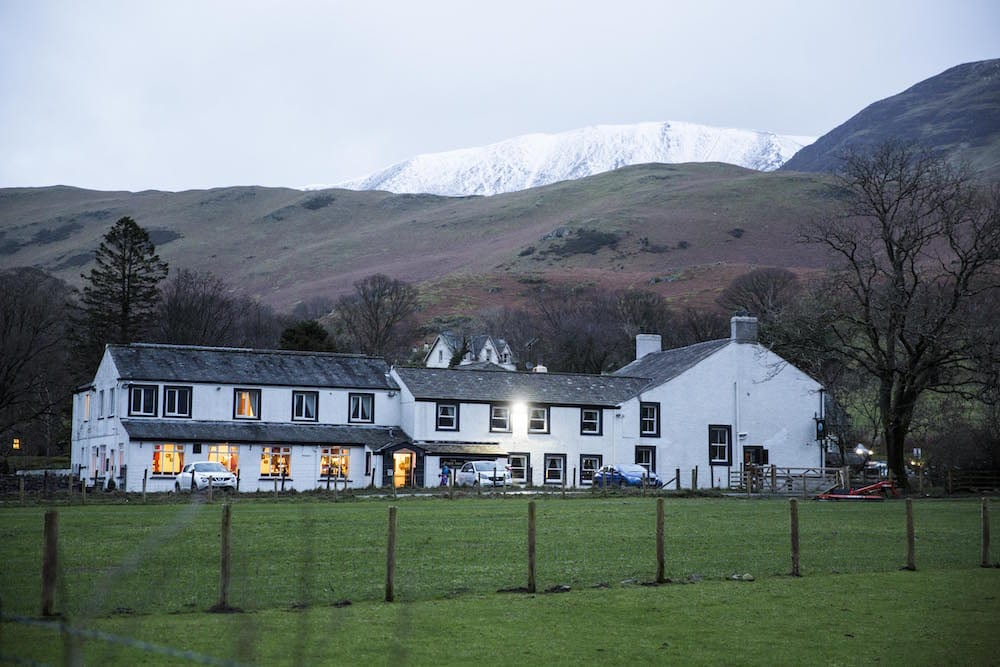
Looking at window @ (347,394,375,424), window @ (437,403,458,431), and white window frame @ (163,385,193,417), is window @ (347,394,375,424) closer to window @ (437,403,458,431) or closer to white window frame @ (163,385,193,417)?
window @ (437,403,458,431)

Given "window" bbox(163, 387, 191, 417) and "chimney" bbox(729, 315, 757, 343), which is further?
"chimney" bbox(729, 315, 757, 343)

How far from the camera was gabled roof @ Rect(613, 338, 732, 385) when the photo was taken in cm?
7250

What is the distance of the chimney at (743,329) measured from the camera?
72.4 meters

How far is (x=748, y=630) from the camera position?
1565 centimetres

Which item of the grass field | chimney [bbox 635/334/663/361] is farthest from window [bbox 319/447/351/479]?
the grass field

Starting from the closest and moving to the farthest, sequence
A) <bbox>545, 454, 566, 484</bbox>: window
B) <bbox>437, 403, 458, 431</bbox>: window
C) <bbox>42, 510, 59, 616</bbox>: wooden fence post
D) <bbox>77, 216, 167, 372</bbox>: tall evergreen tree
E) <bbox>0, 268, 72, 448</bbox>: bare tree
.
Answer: <bbox>42, 510, 59, 616</bbox>: wooden fence post → <bbox>437, 403, 458, 431</bbox>: window → <bbox>545, 454, 566, 484</bbox>: window → <bbox>0, 268, 72, 448</bbox>: bare tree → <bbox>77, 216, 167, 372</bbox>: tall evergreen tree

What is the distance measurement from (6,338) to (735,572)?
72050 mm

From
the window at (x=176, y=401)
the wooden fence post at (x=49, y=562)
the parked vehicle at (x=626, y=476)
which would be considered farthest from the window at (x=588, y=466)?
the wooden fence post at (x=49, y=562)

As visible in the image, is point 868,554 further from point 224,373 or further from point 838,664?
point 224,373

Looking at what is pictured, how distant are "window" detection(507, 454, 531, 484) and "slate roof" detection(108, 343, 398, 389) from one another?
8.96 metres

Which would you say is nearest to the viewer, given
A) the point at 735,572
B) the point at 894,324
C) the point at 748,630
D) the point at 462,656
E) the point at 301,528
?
the point at 462,656

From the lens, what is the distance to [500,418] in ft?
232

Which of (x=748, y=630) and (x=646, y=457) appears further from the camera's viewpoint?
(x=646, y=457)

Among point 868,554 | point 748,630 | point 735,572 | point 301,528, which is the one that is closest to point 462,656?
point 748,630
